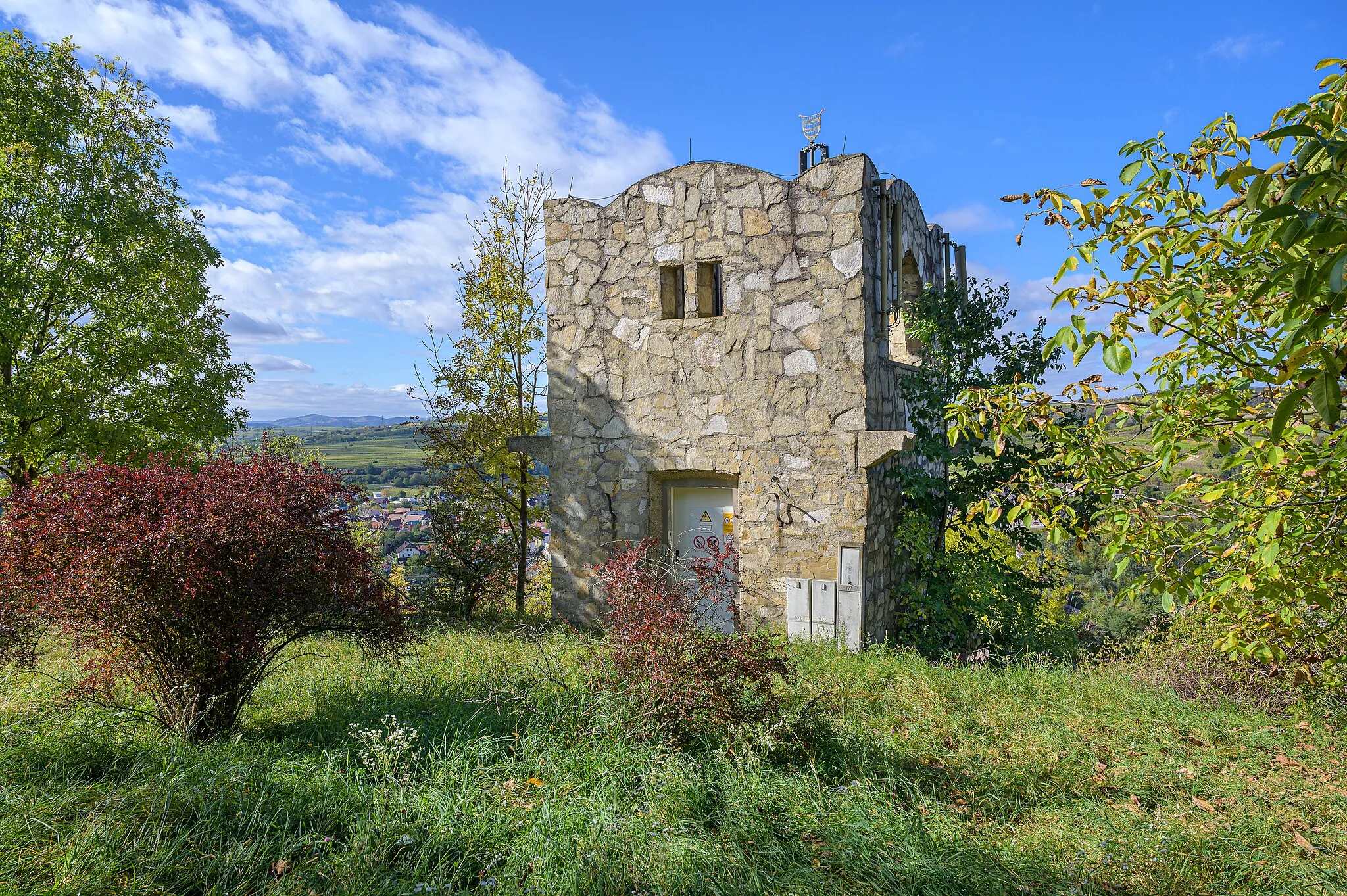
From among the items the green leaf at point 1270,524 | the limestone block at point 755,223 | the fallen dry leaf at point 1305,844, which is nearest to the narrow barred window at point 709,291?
the limestone block at point 755,223

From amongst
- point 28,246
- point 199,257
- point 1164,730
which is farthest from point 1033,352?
point 28,246

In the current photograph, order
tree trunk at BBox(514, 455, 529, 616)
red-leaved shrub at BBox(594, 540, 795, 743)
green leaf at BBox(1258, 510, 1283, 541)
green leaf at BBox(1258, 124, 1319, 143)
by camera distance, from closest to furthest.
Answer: green leaf at BBox(1258, 124, 1319, 143) < green leaf at BBox(1258, 510, 1283, 541) < red-leaved shrub at BBox(594, 540, 795, 743) < tree trunk at BBox(514, 455, 529, 616)

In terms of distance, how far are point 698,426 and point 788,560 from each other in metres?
1.66

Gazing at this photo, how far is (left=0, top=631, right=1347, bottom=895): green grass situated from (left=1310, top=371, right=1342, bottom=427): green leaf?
2.25 meters

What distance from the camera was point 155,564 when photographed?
402 cm

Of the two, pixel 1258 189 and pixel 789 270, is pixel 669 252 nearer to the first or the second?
pixel 789 270

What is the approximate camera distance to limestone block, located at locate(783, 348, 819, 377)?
715cm

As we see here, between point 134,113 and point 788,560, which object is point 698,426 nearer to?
point 788,560

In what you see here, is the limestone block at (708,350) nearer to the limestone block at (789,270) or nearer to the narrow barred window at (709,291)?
the narrow barred window at (709,291)

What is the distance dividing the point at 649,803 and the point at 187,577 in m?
2.92

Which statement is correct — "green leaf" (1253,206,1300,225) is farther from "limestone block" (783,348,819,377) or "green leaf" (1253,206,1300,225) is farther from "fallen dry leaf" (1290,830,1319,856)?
"limestone block" (783,348,819,377)

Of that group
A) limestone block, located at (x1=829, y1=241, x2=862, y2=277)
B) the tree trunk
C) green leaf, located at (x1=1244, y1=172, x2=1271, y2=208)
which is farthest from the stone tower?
green leaf, located at (x1=1244, y1=172, x2=1271, y2=208)

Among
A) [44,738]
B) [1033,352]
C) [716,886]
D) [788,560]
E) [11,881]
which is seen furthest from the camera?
[1033,352]

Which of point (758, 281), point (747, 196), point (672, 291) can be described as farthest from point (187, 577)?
point (747, 196)
